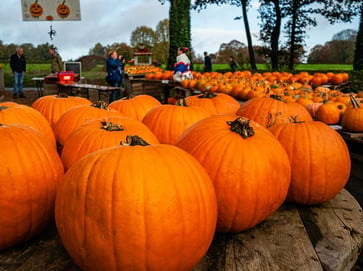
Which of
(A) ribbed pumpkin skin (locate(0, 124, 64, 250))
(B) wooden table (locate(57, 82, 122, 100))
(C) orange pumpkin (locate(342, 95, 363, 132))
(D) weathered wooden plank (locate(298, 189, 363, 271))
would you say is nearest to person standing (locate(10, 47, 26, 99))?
(B) wooden table (locate(57, 82, 122, 100))

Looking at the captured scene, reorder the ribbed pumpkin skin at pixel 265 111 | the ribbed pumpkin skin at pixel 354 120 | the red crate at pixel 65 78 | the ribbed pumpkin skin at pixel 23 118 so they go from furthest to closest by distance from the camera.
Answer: the red crate at pixel 65 78, the ribbed pumpkin skin at pixel 354 120, the ribbed pumpkin skin at pixel 265 111, the ribbed pumpkin skin at pixel 23 118

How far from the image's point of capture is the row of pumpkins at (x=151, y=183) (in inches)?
38.8

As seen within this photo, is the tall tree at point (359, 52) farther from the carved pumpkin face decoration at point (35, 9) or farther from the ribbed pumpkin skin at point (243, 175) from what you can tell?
the ribbed pumpkin skin at point (243, 175)

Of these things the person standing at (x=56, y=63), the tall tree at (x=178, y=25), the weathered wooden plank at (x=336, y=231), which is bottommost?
the weathered wooden plank at (x=336, y=231)

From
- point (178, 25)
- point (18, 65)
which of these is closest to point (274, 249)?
point (18, 65)

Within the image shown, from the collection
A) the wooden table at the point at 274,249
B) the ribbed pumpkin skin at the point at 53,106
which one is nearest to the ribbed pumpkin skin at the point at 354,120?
the wooden table at the point at 274,249

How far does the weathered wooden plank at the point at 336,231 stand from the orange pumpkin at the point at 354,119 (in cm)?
205

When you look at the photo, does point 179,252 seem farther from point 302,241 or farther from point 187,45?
point 187,45

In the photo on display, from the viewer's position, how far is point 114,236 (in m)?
0.97

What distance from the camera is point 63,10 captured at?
1316 centimetres

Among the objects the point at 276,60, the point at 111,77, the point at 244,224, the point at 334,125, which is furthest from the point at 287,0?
the point at 244,224

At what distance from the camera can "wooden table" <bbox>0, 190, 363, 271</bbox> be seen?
1.11 metres

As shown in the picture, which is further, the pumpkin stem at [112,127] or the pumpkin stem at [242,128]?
the pumpkin stem at [112,127]

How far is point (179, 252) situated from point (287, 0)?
72.0ft
